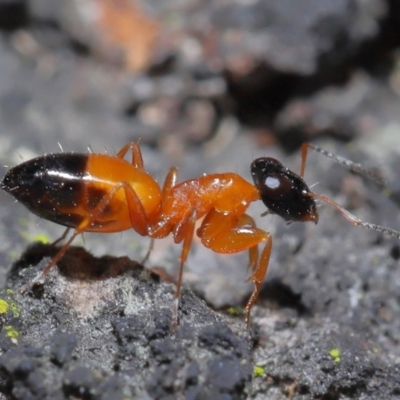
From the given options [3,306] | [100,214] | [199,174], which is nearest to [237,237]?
[100,214]

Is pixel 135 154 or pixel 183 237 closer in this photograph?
pixel 183 237

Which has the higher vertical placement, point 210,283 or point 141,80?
point 141,80

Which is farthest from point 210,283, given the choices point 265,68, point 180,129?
point 265,68

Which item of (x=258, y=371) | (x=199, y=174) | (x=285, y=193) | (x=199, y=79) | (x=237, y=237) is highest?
(x=199, y=79)

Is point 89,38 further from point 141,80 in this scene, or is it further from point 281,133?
point 281,133

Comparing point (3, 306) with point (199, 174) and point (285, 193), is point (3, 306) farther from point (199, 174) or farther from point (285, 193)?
point (199, 174)

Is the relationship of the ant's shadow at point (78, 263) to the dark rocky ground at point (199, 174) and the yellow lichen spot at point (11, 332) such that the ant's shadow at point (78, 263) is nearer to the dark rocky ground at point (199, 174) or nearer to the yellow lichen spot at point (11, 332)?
the dark rocky ground at point (199, 174)
